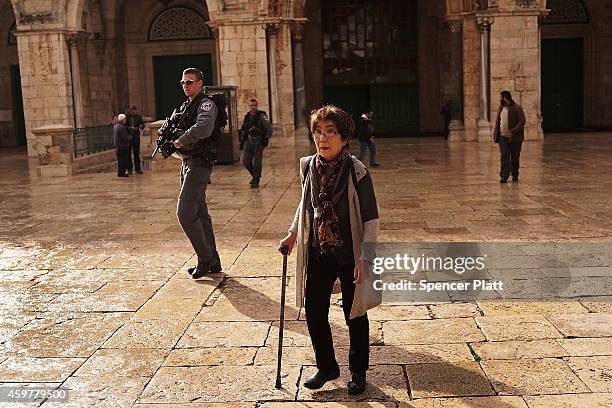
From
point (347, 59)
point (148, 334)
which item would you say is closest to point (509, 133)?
point (148, 334)

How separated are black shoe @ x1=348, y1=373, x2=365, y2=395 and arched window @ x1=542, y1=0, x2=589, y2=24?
23646mm

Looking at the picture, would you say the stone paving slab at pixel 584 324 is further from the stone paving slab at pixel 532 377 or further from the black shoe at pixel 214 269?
the black shoe at pixel 214 269

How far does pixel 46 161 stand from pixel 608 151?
12.2 m

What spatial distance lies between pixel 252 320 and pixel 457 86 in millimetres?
17476

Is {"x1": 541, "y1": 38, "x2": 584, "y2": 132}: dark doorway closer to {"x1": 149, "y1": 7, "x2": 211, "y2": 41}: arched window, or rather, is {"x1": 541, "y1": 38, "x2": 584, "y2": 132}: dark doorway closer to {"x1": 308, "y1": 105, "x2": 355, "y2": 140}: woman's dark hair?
{"x1": 149, "y1": 7, "x2": 211, "y2": 41}: arched window

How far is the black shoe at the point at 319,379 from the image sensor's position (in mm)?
4203

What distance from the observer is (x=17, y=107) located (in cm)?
2777

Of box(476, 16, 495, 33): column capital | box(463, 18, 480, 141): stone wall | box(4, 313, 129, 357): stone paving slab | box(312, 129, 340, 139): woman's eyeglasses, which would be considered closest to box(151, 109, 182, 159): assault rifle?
box(4, 313, 129, 357): stone paving slab

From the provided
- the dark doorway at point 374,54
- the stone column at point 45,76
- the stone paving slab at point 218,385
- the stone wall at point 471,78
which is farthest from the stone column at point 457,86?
the stone paving slab at point 218,385

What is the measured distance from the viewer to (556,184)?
39.0 ft

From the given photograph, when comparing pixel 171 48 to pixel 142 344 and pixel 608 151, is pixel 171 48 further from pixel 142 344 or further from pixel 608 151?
pixel 142 344

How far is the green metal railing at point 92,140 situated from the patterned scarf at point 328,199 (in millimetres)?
14254

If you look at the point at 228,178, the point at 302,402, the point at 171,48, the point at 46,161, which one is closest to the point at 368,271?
the point at 302,402

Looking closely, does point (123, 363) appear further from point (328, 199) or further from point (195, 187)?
point (195, 187)
